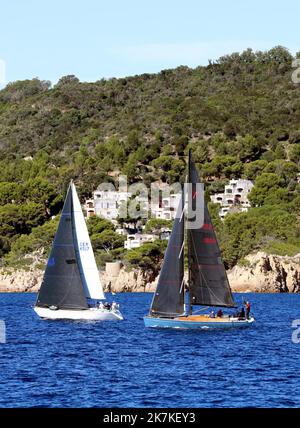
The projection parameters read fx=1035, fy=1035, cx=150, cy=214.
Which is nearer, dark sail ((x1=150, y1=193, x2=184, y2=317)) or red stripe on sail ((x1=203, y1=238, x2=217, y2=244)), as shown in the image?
dark sail ((x1=150, y1=193, x2=184, y2=317))

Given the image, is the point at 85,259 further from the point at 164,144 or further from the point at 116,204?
the point at 164,144

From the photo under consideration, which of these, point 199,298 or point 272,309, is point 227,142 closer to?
point 272,309

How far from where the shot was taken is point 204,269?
4953cm

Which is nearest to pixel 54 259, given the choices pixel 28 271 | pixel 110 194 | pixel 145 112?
pixel 28 271

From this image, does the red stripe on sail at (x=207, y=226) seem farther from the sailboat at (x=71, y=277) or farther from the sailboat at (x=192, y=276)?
the sailboat at (x=71, y=277)

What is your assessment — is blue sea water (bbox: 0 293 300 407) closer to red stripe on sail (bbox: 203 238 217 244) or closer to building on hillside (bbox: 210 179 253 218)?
red stripe on sail (bbox: 203 238 217 244)

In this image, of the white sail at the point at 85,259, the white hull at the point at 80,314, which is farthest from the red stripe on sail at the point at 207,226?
the white hull at the point at 80,314

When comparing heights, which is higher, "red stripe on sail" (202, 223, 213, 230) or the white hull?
"red stripe on sail" (202, 223, 213, 230)

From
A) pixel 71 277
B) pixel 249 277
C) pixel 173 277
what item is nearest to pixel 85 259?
pixel 71 277

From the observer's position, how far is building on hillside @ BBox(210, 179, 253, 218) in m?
133

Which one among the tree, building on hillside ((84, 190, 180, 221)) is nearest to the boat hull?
building on hillside ((84, 190, 180, 221))

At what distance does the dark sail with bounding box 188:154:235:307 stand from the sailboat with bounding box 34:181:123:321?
7688 millimetres

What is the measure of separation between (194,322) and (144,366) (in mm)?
12101

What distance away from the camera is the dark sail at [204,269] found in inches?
1948
